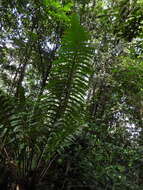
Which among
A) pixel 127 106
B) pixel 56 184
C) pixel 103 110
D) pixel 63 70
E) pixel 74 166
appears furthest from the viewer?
pixel 103 110

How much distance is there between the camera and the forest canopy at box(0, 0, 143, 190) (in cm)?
161

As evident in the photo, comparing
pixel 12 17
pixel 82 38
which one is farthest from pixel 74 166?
pixel 12 17

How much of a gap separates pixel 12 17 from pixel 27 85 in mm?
3012

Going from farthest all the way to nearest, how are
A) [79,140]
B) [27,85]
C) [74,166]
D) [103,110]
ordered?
[27,85] → [103,110] → [79,140] → [74,166]

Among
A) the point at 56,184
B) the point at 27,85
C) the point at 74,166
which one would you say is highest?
the point at 27,85

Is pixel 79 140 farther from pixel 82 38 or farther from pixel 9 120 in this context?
pixel 82 38

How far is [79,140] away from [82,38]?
1.60 meters

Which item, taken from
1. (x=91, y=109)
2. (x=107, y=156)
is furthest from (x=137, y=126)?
(x=107, y=156)

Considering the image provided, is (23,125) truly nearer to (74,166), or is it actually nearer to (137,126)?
(74,166)

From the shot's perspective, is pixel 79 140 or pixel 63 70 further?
pixel 79 140

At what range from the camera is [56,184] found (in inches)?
78.2

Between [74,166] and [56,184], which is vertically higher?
[74,166]

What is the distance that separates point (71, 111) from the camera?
1709 mm

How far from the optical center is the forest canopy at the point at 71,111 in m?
1.61
